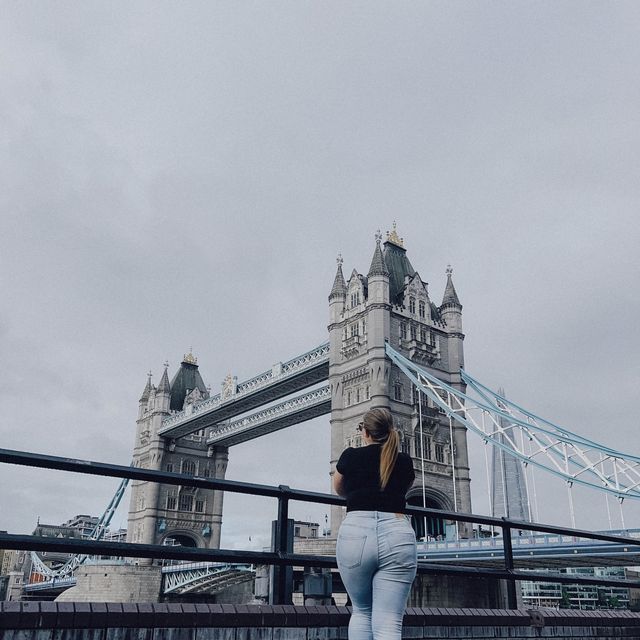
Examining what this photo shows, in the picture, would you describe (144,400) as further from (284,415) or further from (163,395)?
(284,415)

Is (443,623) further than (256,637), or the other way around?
(443,623)

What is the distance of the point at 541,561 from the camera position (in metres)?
28.8

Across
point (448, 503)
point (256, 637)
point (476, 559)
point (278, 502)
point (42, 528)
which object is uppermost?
point (42, 528)

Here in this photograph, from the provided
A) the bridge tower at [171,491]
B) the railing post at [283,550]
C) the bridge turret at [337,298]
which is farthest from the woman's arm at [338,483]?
the bridge tower at [171,491]

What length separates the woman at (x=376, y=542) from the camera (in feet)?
10.0

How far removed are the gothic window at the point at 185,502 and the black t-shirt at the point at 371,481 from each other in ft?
200

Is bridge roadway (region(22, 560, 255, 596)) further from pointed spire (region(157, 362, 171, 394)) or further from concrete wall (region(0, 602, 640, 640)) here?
concrete wall (region(0, 602, 640, 640))

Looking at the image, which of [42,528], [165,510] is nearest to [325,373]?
[165,510]

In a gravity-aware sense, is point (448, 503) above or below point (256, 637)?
above

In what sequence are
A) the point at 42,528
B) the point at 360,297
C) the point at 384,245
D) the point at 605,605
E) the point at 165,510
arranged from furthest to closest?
1. the point at 42,528
2. the point at 605,605
3. the point at 165,510
4. the point at 384,245
5. the point at 360,297

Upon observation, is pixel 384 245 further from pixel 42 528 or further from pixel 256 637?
pixel 42 528

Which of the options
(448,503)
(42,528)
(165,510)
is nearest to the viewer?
(448,503)

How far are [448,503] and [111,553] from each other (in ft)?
121

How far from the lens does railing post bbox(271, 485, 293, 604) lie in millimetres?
4152
